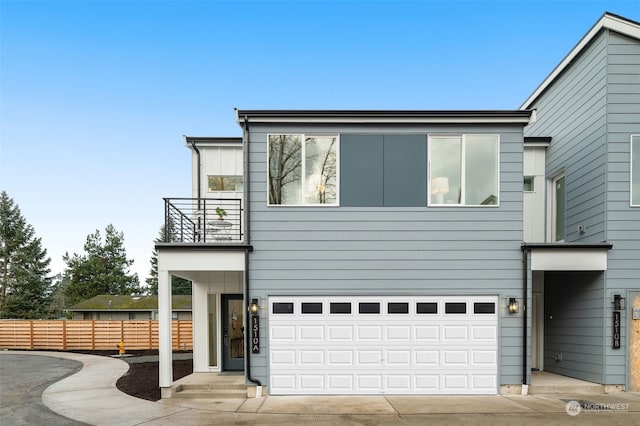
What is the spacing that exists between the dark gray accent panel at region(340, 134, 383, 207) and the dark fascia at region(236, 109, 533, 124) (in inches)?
16.7

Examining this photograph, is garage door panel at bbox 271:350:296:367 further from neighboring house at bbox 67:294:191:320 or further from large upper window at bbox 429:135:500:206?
neighboring house at bbox 67:294:191:320

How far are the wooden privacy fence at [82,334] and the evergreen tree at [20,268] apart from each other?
12.2m

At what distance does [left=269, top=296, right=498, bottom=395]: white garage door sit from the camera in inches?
311

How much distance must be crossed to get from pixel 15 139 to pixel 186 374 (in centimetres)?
2120

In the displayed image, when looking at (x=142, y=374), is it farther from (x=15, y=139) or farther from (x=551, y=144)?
(x=15, y=139)

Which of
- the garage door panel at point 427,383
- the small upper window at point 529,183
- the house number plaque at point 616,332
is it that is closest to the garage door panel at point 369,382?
the garage door panel at point 427,383

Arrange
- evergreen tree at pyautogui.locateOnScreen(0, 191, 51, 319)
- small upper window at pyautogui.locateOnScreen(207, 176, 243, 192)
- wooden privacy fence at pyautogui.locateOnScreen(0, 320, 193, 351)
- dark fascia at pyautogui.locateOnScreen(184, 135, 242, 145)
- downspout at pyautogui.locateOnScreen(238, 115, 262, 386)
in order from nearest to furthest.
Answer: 1. downspout at pyautogui.locateOnScreen(238, 115, 262, 386)
2. dark fascia at pyautogui.locateOnScreen(184, 135, 242, 145)
3. small upper window at pyautogui.locateOnScreen(207, 176, 243, 192)
4. wooden privacy fence at pyautogui.locateOnScreen(0, 320, 193, 351)
5. evergreen tree at pyautogui.locateOnScreen(0, 191, 51, 319)

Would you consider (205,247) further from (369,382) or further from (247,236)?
(369,382)

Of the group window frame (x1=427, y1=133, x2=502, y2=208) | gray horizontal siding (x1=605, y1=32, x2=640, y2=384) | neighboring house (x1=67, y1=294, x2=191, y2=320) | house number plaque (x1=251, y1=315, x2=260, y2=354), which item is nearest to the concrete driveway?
house number plaque (x1=251, y1=315, x2=260, y2=354)

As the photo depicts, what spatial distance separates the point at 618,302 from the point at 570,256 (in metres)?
1.31

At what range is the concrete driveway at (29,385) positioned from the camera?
6.68 meters

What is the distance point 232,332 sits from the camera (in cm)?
979

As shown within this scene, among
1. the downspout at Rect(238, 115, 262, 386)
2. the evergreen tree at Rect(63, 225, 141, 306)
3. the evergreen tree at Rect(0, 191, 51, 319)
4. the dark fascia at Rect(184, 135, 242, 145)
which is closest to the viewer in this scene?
the downspout at Rect(238, 115, 262, 386)

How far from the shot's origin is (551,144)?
408 inches
